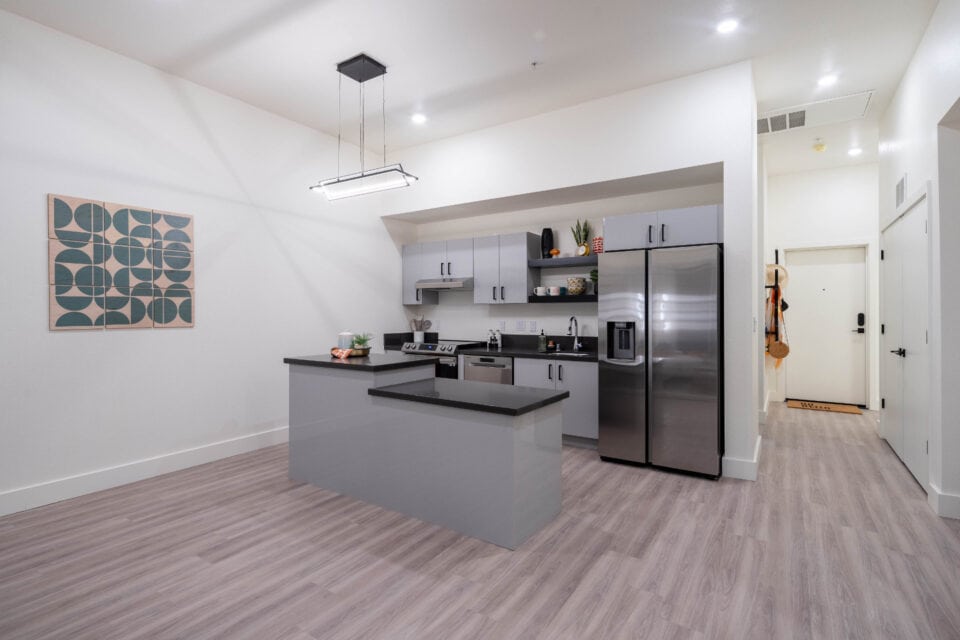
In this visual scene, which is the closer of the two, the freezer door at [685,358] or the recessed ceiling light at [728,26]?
the recessed ceiling light at [728,26]

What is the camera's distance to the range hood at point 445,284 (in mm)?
5461

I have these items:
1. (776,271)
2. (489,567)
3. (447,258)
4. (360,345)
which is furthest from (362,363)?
(776,271)

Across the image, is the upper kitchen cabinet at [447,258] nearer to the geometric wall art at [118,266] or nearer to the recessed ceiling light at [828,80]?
the geometric wall art at [118,266]

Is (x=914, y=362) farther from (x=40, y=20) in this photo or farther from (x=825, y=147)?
(x=40, y=20)

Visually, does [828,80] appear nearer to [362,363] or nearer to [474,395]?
[474,395]

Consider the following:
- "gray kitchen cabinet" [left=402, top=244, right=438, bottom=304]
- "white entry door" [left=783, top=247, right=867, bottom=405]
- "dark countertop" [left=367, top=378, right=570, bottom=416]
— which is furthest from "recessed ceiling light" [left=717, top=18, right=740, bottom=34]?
"white entry door" [left=783, top=247, right=867, bottom=405]

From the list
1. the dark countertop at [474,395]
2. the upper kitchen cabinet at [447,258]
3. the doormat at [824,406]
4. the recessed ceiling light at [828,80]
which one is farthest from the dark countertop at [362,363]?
the doormat at [824,406]

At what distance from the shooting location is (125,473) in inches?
→ 143

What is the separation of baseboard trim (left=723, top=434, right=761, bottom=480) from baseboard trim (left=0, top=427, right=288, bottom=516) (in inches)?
161

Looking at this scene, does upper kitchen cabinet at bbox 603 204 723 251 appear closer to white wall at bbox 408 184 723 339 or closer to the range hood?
white wall at bbox 408 184 723 339

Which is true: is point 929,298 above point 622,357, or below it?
above

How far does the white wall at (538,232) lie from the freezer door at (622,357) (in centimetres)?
90

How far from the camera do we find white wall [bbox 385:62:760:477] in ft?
12.1

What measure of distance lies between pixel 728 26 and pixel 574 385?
9.85 ft
